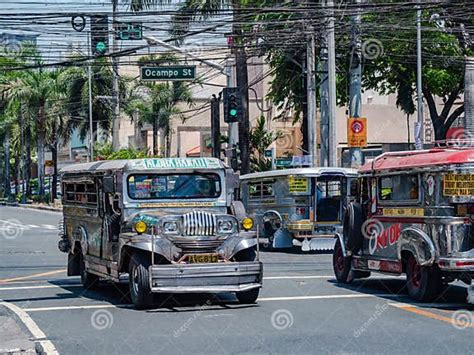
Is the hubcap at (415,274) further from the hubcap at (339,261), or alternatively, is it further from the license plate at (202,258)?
the license plate at (202,258)

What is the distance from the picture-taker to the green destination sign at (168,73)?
2953 centimetres

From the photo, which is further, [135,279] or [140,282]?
[135,279]

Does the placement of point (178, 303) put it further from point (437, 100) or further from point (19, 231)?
point (437, 100)

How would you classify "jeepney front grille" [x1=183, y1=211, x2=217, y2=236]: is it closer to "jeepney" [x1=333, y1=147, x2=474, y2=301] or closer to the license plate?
the license plate

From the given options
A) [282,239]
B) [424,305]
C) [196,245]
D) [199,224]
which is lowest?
[424,305]

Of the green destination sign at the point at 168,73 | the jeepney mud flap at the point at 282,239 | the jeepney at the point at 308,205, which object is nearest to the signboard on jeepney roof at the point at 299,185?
the jeepney at the point at 308,205

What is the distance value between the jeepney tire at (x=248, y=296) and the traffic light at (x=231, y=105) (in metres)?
15.3

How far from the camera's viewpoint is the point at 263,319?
12.9m

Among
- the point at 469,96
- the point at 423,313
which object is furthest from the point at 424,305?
the point at 469,96

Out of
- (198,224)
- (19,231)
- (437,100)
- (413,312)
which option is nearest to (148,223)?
(198,224)

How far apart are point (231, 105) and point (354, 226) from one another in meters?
13.3

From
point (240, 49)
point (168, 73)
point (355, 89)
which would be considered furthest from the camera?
point (240, 49)

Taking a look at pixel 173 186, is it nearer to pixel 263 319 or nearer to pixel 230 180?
pixel 230 180

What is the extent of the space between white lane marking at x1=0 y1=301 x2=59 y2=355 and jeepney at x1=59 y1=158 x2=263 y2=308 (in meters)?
1.66
